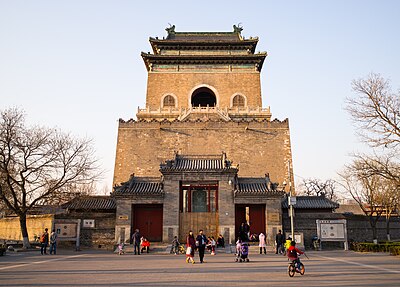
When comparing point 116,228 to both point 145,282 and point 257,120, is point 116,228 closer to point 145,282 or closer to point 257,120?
point 145,282

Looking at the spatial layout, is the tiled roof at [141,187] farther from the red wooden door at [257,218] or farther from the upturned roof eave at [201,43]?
the upturned roof eave at [201,43]

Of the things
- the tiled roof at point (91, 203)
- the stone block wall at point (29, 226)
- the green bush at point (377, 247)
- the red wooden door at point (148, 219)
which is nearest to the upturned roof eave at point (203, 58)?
the stone block wall at point (29, 226)

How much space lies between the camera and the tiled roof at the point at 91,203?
2303 cm

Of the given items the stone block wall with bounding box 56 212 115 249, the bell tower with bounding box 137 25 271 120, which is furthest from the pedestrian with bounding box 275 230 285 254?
the bell tower with bounding box 137 25 271 120

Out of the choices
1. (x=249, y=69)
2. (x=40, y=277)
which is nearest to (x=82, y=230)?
(x=40, y=277)

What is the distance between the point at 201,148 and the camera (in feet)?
112

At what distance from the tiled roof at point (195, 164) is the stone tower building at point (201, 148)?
5cm

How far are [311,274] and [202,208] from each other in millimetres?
11676

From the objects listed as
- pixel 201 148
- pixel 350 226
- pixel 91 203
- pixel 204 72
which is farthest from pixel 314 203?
pixel 204 72

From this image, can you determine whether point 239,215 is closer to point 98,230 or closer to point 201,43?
point 98,230

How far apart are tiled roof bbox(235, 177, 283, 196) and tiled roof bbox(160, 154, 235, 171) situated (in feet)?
4.08

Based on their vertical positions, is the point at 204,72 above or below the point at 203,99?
above

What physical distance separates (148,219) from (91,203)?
13.8 feet

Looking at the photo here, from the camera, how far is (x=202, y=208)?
21531 mm
